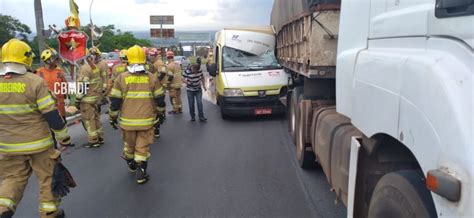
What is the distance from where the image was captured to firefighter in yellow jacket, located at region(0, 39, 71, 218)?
385cm

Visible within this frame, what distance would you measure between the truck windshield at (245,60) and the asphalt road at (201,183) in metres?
2.56

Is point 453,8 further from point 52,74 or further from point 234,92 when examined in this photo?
point 234,92

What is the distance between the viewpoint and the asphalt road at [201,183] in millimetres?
4672

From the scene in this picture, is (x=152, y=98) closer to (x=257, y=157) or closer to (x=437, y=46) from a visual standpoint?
(x=257, y=157)

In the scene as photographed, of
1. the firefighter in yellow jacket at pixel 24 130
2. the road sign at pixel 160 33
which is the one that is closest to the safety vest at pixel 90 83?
the firefighter in yellow jacket at pixel 24 130

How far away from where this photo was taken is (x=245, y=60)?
10.9 metres

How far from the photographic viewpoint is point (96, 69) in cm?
839

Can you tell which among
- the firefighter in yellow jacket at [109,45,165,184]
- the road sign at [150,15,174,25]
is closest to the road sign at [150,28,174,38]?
the road sign at [150,15,174,25]

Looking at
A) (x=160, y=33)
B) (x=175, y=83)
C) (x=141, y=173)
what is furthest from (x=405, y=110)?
(x=160, y=33)

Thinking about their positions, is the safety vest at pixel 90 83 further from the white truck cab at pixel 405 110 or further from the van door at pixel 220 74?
the white truck cab at pixel 405 110

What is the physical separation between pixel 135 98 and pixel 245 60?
221 inches

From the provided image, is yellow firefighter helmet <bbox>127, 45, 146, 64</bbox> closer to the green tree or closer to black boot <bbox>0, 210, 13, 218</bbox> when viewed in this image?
black boot <bbox>0, 210, 13, 218</bbox>

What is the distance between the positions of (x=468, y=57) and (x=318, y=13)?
3.47 m

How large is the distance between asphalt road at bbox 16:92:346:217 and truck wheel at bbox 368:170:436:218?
85.6 inches
